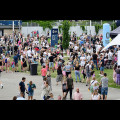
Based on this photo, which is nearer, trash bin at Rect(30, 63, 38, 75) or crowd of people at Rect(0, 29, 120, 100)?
crowd of people at Rect(0, 29, 120, 100)

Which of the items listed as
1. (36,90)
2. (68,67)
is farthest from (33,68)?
(36,90)

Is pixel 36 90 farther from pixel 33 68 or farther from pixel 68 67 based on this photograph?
pixel 33 68

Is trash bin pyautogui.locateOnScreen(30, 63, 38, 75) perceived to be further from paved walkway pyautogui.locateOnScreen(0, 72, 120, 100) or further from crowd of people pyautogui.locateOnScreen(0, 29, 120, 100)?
crowd of people pyautogui.locateOnScreen(0, 29, 120, 100)

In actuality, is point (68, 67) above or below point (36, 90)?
above

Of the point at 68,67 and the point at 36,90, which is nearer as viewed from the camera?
the point at 36,90

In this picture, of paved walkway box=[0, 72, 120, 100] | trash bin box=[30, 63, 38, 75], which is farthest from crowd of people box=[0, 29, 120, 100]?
trash bin box=[30, 63, 38, 75]

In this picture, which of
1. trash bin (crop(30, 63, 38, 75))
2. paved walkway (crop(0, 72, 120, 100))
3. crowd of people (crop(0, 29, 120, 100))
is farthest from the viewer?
trash bin (crop(30, 63, 38, 75))

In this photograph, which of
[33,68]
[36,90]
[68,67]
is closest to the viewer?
[36,90]

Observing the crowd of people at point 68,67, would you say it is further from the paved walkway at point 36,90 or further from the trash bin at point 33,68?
the trash bin at point 33,68

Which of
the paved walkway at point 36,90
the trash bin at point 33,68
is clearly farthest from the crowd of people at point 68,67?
the trash bin at point 33,68

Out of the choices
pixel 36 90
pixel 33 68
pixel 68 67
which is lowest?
pixel 36 90

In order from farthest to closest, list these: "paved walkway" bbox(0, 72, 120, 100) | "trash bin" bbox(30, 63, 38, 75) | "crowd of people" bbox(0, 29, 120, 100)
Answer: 1. "trash bin" bbox(30, 63, 38, 75)
2. "paved walkway" bbox(0, 72, 120, 100)
3. "crowd of people" bbox(0, 29, 120, 100)
